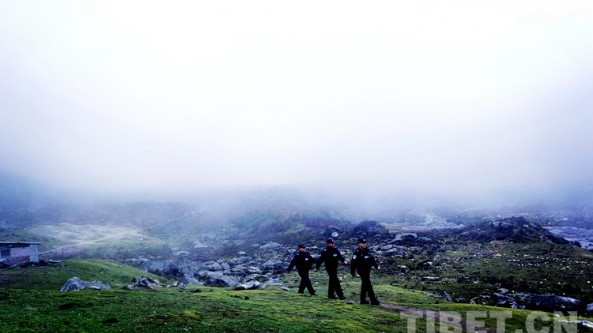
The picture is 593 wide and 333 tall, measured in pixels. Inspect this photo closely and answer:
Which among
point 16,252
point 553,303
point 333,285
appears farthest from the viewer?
point 16,252

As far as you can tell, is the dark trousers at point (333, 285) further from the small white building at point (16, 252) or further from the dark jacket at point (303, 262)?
the small white building at point (16, 252)

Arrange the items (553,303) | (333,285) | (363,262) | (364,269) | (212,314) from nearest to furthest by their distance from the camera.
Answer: (212,314) → (364,269) → (363,262) → (333,285) → (553,303)

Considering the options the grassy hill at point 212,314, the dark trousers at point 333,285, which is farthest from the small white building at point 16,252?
the dark trousers at point 333,285

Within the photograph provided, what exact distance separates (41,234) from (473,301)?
156029 mm

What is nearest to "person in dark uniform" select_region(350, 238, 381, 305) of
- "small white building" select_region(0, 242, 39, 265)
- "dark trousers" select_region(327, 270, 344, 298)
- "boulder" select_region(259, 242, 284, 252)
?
"dark trousers" select_region(327, 270, 344, 298)

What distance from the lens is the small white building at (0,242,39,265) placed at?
60.5 metres

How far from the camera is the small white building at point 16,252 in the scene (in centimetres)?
6053

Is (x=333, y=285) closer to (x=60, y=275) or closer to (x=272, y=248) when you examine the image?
(x=60, y=275)

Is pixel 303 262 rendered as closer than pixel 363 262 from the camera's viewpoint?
No

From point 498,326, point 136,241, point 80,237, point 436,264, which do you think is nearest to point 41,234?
point 80,237

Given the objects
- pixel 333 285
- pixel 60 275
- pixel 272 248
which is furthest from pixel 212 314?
pixel 272 248

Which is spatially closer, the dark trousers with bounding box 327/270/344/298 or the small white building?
the dark trousers with bounding box 327/270/344/298

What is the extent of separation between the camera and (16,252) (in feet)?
204

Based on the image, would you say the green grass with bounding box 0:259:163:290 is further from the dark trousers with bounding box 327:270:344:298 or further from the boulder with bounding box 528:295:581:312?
the boulder with bounding box 528:295:581:312
